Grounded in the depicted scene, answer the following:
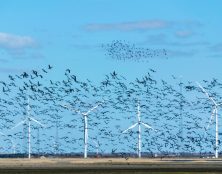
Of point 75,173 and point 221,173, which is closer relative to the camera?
point 221,173

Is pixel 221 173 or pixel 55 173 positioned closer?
pixel 221 173

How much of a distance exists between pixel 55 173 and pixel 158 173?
56.0 feet

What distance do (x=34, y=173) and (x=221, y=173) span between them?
29.8m

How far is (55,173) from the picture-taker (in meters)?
139

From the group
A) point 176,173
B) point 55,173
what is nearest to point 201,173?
point 176,173

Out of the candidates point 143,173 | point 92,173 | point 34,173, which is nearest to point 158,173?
point 143,173

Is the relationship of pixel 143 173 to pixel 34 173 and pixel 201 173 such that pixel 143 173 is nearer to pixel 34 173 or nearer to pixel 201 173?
pixel 201 173

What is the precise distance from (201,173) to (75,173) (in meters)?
20.2

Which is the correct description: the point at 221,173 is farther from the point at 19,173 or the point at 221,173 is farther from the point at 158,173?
the point at 19,173

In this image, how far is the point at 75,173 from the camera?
456 feet

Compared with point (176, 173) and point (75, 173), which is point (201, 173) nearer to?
point (176, 173)

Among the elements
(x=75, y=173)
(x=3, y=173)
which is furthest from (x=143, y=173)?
(x=3, y=173)

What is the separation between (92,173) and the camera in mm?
136375

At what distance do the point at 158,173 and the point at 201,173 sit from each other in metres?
6.53
